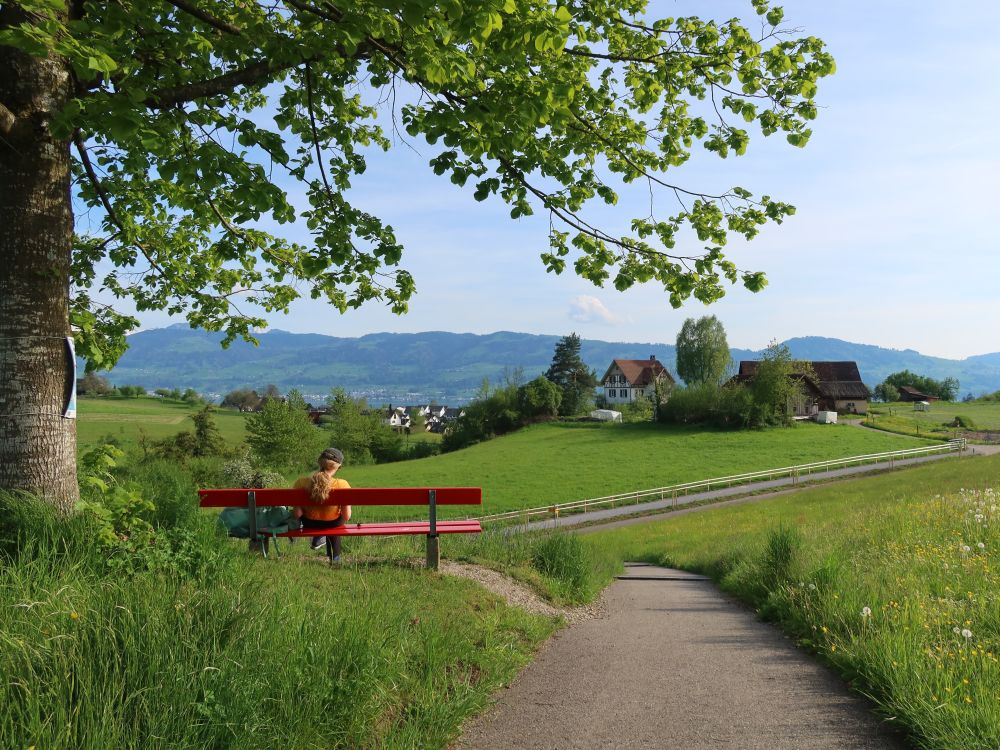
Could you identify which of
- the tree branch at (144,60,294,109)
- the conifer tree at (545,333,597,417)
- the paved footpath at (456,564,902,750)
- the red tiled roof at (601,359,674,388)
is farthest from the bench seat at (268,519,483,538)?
the red tiled roof at (601,359,674,388)

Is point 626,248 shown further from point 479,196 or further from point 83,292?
point 83,292

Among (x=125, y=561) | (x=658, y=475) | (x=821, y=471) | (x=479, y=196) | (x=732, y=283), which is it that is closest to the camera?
(x=125, y=561)

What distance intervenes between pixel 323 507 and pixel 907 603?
6.07 m

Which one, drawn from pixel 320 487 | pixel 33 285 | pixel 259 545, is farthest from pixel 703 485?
pixel 33 285

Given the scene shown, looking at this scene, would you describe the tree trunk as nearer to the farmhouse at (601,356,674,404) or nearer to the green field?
the green field

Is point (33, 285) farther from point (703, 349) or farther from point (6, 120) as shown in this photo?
point (703, 349)

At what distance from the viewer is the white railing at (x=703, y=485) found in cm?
4068

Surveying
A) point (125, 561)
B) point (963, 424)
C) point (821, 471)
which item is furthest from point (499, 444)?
point (125, 561)

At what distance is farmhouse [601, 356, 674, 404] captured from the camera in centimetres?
14538

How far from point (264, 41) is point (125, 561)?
408cm

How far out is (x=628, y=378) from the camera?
14738 cm

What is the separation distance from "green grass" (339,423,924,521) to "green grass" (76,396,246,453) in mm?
25092

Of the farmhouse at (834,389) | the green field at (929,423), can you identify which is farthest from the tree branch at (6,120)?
the farmhouse at (834,389)

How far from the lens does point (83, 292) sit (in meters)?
10.8
